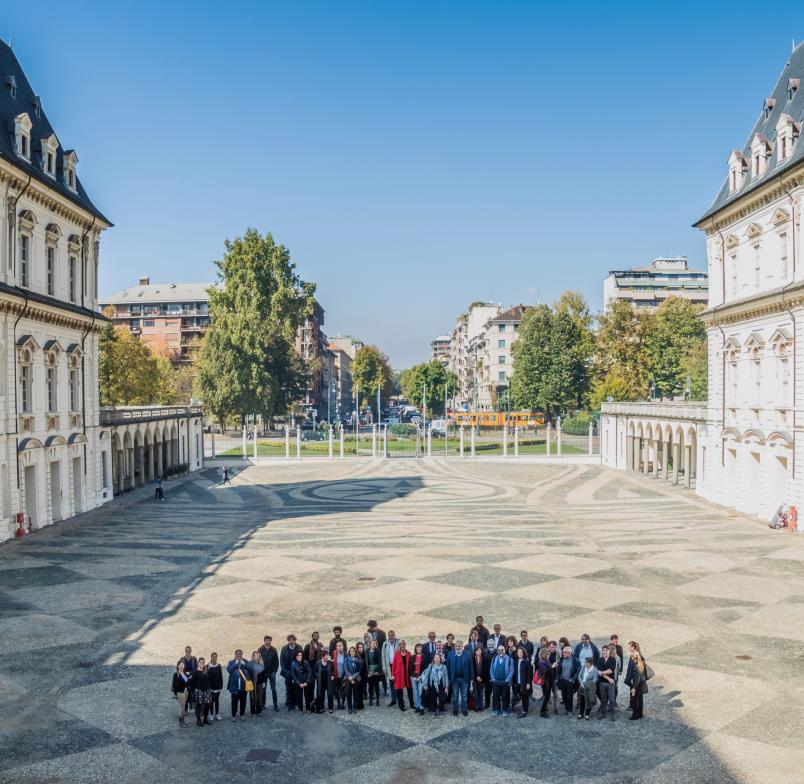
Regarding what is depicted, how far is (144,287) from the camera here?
500ft

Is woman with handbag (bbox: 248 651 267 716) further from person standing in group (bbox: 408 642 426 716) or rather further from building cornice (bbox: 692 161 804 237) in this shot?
building cornice (bbox: 692 161 804 237)

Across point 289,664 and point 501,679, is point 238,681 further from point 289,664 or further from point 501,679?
point 501,679

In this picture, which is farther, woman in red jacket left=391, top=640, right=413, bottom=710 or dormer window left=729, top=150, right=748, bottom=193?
dormer window left=729, top=150, right=748, bottom=193

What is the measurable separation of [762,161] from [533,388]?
65.0m

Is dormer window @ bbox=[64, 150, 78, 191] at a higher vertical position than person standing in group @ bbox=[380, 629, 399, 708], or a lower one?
higher

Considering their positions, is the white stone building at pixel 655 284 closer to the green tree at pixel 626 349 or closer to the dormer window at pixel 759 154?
the green tree at pixel 626 349

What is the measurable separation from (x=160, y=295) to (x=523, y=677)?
142 m

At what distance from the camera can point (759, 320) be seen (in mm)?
40219

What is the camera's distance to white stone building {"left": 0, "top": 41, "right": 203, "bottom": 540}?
35.0 meters

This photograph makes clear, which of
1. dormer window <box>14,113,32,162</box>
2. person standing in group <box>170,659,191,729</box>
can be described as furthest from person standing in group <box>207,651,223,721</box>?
dormer window <box>14,113,32,162</box>

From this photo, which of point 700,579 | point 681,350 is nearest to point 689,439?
point 700,579

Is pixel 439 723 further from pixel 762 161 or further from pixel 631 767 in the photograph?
pixel 762 161

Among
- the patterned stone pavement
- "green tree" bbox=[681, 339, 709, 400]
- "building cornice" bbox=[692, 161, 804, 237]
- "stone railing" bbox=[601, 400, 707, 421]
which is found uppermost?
"building cornice" bbox=[692, 161, 804, 237]

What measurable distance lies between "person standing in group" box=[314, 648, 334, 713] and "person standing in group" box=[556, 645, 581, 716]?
4.39 meters
